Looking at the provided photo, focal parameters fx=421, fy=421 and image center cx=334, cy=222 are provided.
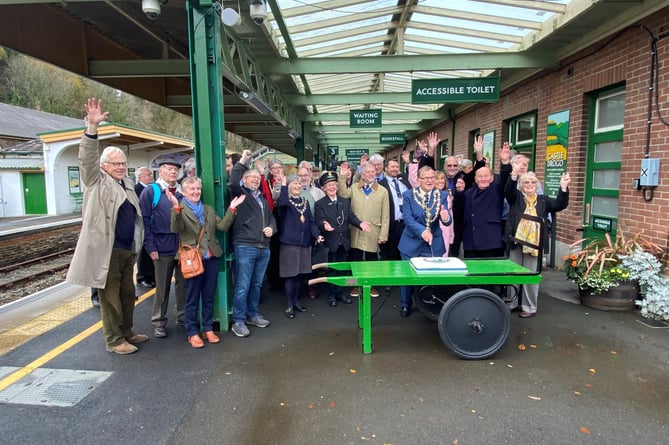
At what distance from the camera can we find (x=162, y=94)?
8312mm

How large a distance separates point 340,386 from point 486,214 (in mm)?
2746

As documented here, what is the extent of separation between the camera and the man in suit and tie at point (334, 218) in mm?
5102

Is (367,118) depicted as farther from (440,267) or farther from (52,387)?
(52,387)

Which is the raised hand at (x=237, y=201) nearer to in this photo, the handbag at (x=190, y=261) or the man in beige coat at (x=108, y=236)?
the handbag at (x=190, y=261)

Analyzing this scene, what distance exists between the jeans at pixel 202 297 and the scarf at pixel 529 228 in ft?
11.2

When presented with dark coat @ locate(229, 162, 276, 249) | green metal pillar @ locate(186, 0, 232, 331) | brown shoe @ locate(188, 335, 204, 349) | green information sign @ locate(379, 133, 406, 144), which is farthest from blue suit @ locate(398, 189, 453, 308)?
green information sign @ locate(379, 133, 406, 144)

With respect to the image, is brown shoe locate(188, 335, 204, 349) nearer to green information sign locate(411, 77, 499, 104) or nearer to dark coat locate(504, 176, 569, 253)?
dark coat locate(504, 176, 569, 253)

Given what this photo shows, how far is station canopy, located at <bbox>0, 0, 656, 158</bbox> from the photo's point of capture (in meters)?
5.27

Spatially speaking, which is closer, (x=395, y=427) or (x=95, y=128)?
(x=395, y=427)

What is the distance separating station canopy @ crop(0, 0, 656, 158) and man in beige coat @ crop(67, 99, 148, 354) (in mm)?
1602

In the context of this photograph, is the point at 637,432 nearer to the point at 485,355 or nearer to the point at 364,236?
the point at 485,355

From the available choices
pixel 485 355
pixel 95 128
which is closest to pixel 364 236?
pixel 485 355

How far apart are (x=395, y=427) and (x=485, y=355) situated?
53.1 inches

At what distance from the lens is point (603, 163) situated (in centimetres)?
619
